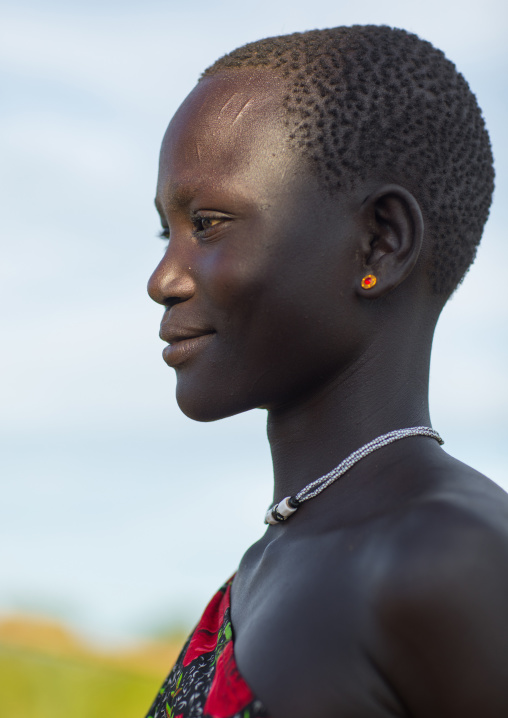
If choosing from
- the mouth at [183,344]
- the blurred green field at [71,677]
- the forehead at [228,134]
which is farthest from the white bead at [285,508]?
the blurred green field at [71,677]

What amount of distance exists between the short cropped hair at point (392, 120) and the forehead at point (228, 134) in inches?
1.8

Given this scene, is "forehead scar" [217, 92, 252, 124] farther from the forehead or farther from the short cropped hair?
the short cropped hair

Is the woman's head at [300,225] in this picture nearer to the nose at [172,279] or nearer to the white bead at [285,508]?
the nose at [172,279]

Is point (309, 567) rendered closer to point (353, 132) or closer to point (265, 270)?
point (265, 270)

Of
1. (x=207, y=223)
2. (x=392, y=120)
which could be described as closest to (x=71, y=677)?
(x=207, y=223)

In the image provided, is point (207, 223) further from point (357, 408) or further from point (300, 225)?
point (357, 408)

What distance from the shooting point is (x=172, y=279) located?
2.43m

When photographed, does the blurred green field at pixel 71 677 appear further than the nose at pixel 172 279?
Yes

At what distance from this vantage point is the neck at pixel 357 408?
2.37 metres

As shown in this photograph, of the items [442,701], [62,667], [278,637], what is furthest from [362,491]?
[62,667]

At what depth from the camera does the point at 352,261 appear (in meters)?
2.33

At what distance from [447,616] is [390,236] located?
41.4 inches

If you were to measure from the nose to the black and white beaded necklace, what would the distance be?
62cm

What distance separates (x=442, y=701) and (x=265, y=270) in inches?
43.9
